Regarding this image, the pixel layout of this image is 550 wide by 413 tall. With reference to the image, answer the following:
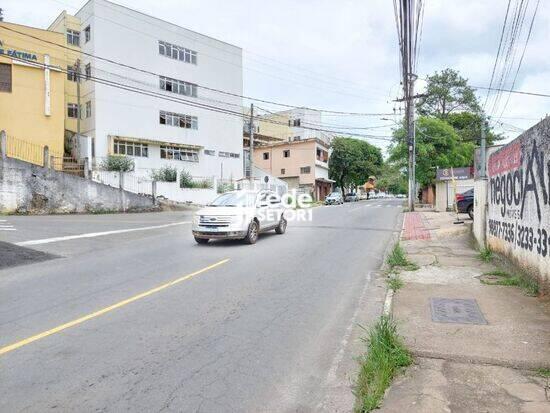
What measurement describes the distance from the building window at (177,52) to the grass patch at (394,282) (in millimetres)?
34426

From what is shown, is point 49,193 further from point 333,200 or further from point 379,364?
point 333,200

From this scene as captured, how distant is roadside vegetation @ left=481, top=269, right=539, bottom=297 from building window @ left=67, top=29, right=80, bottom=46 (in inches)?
1441

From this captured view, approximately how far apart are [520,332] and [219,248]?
27.4 ft

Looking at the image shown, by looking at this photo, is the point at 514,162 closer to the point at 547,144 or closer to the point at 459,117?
the point at 547,144

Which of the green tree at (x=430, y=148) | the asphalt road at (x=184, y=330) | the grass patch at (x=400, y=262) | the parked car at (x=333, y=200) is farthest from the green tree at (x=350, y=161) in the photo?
the grass patch at (x=400, y=262)

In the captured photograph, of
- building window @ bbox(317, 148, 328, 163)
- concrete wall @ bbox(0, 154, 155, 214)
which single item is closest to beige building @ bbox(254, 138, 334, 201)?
building window @ bbox(317, 148, 328, 163)

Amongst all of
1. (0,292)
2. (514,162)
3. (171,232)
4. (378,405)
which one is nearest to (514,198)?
(514,162)

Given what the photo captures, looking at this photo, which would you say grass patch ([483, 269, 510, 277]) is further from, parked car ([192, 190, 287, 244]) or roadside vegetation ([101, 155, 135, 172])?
roadside vegetation ([101, 155, 135, 172])

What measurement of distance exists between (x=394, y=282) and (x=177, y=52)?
35837 millimetres

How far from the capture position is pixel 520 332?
5188 millimetres

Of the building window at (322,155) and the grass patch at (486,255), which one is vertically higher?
the building window at (322,155)

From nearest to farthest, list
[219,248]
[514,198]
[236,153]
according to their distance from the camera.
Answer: [514,198], [219,248], [236,153]

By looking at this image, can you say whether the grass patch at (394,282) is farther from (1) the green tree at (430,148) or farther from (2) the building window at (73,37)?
(2) the building window at (73,37)

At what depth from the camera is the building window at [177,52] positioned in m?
37.7
